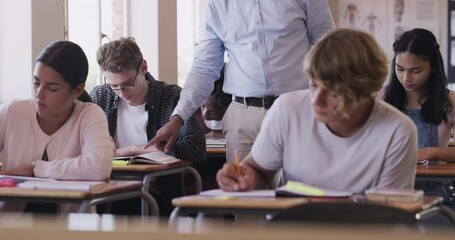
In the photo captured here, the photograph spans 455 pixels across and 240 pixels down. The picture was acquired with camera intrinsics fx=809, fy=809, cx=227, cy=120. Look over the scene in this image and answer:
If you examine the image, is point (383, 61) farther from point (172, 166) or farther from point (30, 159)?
point (172, 166)

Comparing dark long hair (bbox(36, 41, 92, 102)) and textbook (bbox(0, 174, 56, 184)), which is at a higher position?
dark long hair (bbox(36, 41, 92, 102))

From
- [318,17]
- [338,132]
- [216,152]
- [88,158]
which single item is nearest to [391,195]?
[338,132]

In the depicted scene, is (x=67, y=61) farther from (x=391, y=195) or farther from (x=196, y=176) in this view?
(x=391, y=195)

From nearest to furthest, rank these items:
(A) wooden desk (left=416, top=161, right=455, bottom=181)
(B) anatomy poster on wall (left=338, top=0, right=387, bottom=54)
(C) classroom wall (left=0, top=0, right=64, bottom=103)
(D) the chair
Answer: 1. (D) the chair
2. (A) wooden desk (left=416, top=161, right=455, bottom=181)
3. (C) classroom wall (left=0, top=0, right=64, bottom=103)
4. (B) anatomy poster on wall (left=338, top=0, right=387, bottom=54)

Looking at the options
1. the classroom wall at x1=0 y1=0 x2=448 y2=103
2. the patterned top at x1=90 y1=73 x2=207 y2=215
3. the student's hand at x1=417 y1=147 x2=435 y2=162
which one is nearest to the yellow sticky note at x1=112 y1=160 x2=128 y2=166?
the patterned top at x1=90 y1=73 x2=207 y2=215

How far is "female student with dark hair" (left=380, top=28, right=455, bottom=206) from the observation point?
3.74 meters

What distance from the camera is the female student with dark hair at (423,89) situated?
3.74 metres

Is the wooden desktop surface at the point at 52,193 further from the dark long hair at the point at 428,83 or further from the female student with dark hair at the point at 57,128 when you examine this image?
the dark long hair at the point at 428,83

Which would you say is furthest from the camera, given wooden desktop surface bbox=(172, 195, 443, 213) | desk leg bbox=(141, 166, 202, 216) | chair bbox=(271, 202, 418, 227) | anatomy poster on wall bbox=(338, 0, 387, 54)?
anatomy poster on wall bbox=(338, 0, 387, 54)

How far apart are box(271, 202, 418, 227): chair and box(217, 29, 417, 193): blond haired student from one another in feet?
1.86

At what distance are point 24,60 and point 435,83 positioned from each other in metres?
2.31

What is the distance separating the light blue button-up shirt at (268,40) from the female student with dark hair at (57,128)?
652 millimetres

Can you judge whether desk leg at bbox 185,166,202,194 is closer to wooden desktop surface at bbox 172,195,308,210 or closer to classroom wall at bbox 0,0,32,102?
classroom wall at bbox 0,0,32,102

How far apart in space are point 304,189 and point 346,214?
26.2 inches
